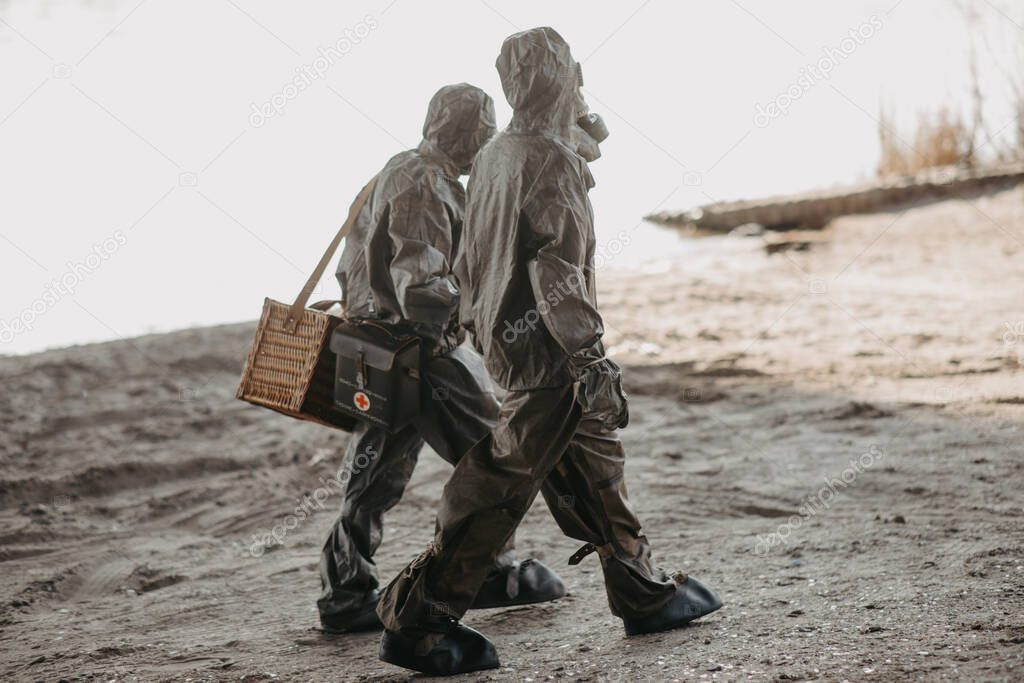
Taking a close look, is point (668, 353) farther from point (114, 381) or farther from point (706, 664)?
point (706, 664)

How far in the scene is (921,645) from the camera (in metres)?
3.04

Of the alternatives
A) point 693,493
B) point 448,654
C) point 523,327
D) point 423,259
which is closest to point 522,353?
point 523,327

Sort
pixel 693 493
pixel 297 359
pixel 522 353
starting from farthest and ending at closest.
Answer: pixel 693 493 < pixel 297 359 < pixel 522 353

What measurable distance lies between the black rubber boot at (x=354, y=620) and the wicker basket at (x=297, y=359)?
0.66 metres

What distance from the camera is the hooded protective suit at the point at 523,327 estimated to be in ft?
10.0

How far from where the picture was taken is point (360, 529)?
3.89m

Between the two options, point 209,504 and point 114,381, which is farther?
point 114,381

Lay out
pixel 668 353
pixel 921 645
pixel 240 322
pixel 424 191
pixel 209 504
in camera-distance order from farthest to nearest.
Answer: pixel 240 322 → pixel 668 353 → pixel 209 504 → pixel 424 191 → pixel 921 645

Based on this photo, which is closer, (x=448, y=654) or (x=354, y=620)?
(x=448, y=654)

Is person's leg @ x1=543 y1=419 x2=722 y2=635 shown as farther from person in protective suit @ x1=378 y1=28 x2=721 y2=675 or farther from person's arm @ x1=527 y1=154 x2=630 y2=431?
Result: person's arm @ x1=527 y1=154 x2=630 y2=431

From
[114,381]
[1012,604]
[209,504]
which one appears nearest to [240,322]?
[114,381]

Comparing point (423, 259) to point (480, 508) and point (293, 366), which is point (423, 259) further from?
point (480, 508)

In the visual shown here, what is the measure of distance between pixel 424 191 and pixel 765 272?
632 cm

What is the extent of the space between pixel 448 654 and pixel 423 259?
3.97 feet
